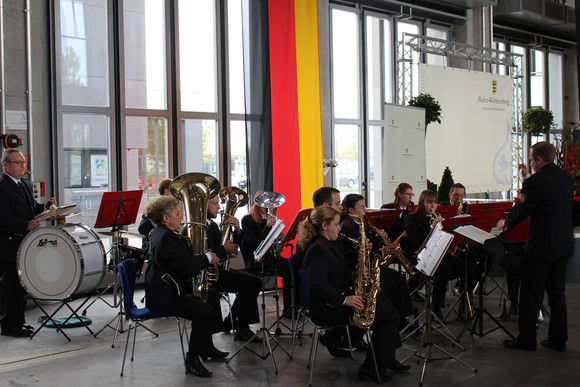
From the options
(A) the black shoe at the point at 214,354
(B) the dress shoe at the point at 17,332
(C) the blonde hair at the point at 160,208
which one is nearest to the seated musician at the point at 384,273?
(A) the black shoe at the point at 214,354

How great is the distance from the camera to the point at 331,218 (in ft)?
13.8

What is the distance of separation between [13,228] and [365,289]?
3.17 meters

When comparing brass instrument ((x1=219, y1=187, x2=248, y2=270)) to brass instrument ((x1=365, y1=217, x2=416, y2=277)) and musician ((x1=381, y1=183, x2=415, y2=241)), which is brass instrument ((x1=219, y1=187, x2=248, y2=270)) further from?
musician ((x1=381, y1=183, x2=415, y2=241))

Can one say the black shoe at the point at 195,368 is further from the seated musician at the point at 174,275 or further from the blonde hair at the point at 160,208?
the blonde hair at the point at 160,208

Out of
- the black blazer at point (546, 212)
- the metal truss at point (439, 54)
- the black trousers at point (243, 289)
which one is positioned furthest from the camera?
the metal truss at point (439, 54)

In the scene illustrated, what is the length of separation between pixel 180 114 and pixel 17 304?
12.6 ft

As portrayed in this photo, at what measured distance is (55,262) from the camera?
5148 millimetres

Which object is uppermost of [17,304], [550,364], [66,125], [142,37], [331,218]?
[142,37]

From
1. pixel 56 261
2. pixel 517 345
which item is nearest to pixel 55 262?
pixel 56 261

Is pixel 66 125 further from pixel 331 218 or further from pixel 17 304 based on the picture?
pixel 331 218

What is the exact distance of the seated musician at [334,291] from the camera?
400 cm

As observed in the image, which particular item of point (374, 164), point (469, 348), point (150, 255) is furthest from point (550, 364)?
point (374, 164)

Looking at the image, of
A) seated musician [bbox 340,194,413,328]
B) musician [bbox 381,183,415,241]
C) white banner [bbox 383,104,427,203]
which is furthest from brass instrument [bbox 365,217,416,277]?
white banner [bbox 383,104,427,203]

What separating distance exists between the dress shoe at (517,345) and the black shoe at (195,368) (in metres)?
2.48
